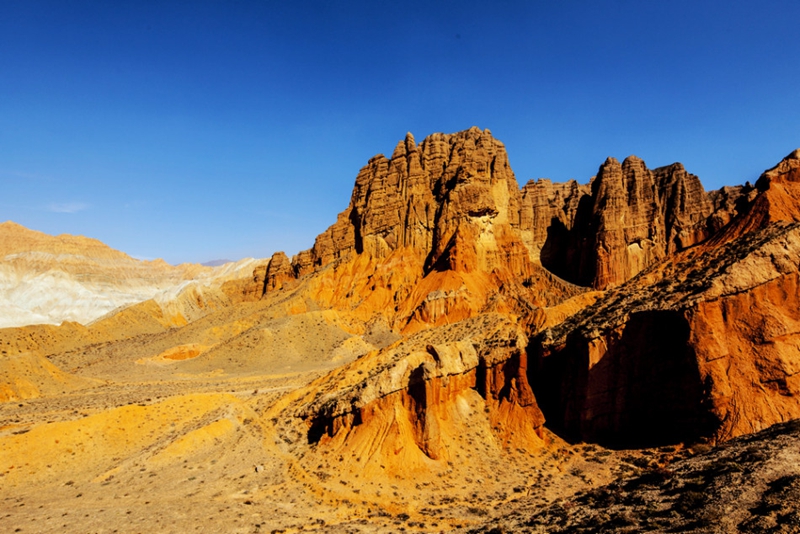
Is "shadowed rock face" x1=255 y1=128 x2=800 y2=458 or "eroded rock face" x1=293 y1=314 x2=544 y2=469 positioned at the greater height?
"shadowed rock face" x1=255 y1=128 x2=800 y2=458

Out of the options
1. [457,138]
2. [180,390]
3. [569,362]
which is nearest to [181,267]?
[457,138]

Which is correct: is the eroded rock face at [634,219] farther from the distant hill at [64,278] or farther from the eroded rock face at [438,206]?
the distant hill at [64,278]

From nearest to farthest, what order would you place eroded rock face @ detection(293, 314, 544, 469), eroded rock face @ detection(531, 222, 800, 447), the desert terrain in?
the desert terrain, eroded rock face @ detection(531, 222, 800, 447), eroded rock face @ detection(293, 314, 544, 469)

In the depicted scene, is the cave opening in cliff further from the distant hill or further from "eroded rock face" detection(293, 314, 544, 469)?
the distant hill

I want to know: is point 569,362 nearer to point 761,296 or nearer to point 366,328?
point 761,296

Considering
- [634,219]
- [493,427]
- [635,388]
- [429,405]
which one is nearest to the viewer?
[635,388]

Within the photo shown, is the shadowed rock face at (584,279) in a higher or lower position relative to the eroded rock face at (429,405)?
higher

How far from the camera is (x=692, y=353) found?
24.4 m

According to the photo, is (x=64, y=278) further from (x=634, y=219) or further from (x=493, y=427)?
(x=634, y=219)

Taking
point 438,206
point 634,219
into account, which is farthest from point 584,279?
point 438,206

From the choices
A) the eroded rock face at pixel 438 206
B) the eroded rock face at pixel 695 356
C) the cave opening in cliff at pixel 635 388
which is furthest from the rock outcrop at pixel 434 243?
the eroded rock face at pixel 695 356

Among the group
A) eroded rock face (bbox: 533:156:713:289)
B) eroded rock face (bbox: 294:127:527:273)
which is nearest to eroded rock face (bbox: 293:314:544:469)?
eroded rock face (bbox: 294:127:527:273)

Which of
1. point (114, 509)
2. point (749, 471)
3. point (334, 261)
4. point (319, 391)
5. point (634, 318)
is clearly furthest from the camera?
point (334, 261)

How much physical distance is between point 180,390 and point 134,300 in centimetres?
8460
